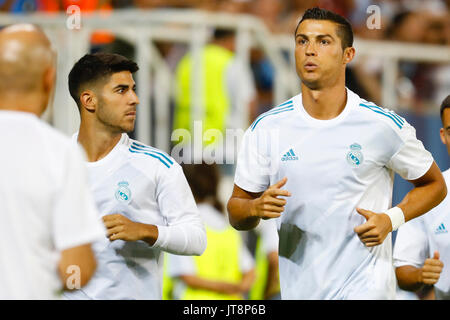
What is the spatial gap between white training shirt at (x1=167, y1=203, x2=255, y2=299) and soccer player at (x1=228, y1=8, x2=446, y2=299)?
70.1 inches

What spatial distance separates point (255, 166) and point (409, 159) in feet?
2.80

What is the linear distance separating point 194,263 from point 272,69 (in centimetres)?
208

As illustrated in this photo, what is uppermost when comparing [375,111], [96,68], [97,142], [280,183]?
[96,68]

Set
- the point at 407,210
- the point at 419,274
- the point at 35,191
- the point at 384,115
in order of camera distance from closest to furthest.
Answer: the point at 35,191, the point at 407,210, the point at 384,115, the point at 419,274

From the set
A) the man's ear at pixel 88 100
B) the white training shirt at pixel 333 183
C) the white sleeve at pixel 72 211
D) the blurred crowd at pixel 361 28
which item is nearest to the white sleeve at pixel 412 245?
the white training shirt at pixel 333 183

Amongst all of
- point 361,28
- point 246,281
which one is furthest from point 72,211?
point 361,28

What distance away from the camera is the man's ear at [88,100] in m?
5.58

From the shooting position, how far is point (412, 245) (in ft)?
19.3

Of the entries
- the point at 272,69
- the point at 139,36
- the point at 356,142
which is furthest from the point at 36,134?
the point at 272,69

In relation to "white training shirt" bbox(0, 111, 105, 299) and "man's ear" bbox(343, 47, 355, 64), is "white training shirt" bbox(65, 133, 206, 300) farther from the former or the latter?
"white training shirt" bbox(0, 111, 105, 299)

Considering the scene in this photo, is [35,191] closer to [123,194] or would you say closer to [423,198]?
[123,194]

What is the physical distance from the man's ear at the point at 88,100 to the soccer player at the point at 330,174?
0.89 metres

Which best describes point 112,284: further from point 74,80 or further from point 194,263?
point 194,263
